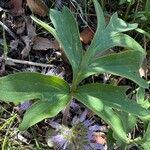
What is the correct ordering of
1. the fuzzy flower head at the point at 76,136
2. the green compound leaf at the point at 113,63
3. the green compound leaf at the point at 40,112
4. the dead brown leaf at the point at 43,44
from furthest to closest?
the dead brown leaf at the point at 43,44 → the fuzzy flower head at the point at 76,136 → the green compound leaf at the point at 113,63 → the green compound leaf at the point at 40,112

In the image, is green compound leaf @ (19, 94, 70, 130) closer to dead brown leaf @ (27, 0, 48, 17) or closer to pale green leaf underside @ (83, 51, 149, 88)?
pale green leaf underside @ (83, 51, 149, 88)

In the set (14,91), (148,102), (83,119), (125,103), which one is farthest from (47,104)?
(148,102)

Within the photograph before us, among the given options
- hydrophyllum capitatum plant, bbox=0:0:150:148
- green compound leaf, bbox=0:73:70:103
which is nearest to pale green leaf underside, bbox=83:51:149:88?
hydrophyllum capitatum plant, bbox=0:0:150:148

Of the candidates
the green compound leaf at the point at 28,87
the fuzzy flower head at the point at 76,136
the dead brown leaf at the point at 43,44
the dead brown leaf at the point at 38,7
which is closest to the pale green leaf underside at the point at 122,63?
the green compound leaf at the point at 28,87

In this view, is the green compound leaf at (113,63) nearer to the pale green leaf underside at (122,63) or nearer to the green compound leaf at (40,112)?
the pale green leaf underside at (122,63)

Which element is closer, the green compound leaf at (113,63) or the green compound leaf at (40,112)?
the green compound leaf at (40,112)

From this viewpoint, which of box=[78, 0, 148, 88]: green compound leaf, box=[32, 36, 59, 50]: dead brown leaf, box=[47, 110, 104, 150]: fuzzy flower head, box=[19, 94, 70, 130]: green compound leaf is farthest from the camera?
box=[32, 36, 59, 50]: dead brown leaf

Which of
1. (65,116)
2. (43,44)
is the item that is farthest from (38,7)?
(65,116)
